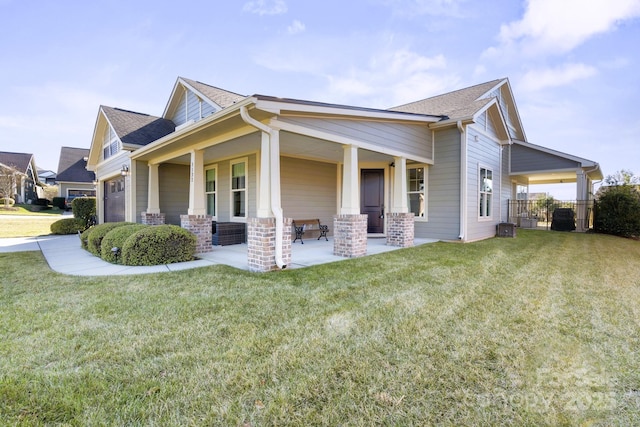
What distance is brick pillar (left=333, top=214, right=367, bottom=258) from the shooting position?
656 cm

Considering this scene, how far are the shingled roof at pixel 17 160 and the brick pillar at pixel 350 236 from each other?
3717cm

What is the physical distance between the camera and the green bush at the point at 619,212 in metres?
11.6

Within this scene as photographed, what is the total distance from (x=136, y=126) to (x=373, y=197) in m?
8.49

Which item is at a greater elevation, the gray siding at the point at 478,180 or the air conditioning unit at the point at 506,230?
the gray siding at the point at 478,180

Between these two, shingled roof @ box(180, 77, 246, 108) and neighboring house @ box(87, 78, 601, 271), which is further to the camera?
shingled roof @ box(180, 77, 246, 108)

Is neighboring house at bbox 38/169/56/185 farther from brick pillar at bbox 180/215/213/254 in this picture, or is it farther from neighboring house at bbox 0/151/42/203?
brick pillar at bbox 180/215/213/254

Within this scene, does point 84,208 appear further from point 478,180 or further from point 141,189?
point 478,180

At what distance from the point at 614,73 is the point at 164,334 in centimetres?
1775

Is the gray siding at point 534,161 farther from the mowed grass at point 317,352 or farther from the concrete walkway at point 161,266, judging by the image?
the mowed grass at point 317,352

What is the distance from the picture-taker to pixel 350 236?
6566mm

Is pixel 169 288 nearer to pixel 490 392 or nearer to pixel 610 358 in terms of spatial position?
pixel 490 392

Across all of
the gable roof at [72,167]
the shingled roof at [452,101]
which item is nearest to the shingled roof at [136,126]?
the shingled roof at [452,101]

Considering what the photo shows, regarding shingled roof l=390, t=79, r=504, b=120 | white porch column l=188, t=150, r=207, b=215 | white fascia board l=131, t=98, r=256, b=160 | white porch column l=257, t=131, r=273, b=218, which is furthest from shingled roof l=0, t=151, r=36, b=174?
white porch column l=257, t=131, r=273, b=218

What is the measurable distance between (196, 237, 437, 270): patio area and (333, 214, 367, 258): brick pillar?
219 mm
